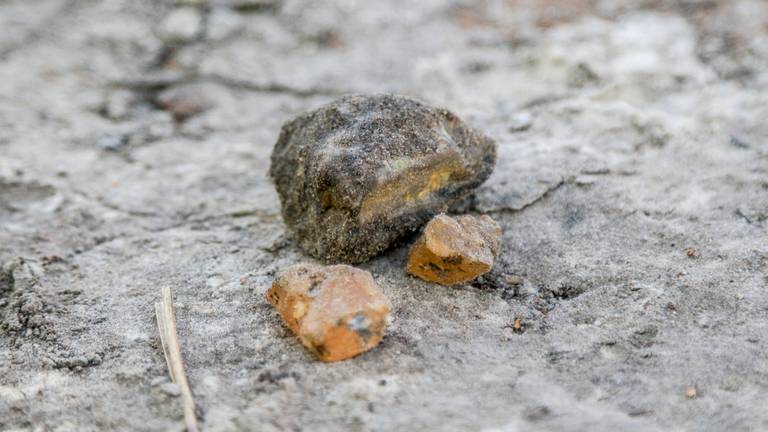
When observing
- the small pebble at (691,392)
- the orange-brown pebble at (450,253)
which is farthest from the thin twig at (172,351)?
the small pebble at (691,392)

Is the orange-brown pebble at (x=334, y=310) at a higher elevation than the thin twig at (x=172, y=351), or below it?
higher

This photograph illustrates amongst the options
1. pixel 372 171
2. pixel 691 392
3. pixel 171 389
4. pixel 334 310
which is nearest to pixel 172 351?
pixel 171 389

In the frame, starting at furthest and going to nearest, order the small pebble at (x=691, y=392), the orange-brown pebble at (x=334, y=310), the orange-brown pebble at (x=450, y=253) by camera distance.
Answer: the orange-brown pebble at (x=450, y=253) → the orange-brown pebble at (x=334, y=310) → the small pebble at (x=691, y=392)

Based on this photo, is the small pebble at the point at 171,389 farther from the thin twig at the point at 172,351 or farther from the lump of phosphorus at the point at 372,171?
the lump of phosphorus at the point at 372,171

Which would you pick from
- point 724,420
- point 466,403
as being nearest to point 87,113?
point 466,403

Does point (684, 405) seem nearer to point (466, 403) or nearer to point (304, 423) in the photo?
point (466, 403)

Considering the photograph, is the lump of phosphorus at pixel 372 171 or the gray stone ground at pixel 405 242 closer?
the gray stone ground at pixel 405 242
